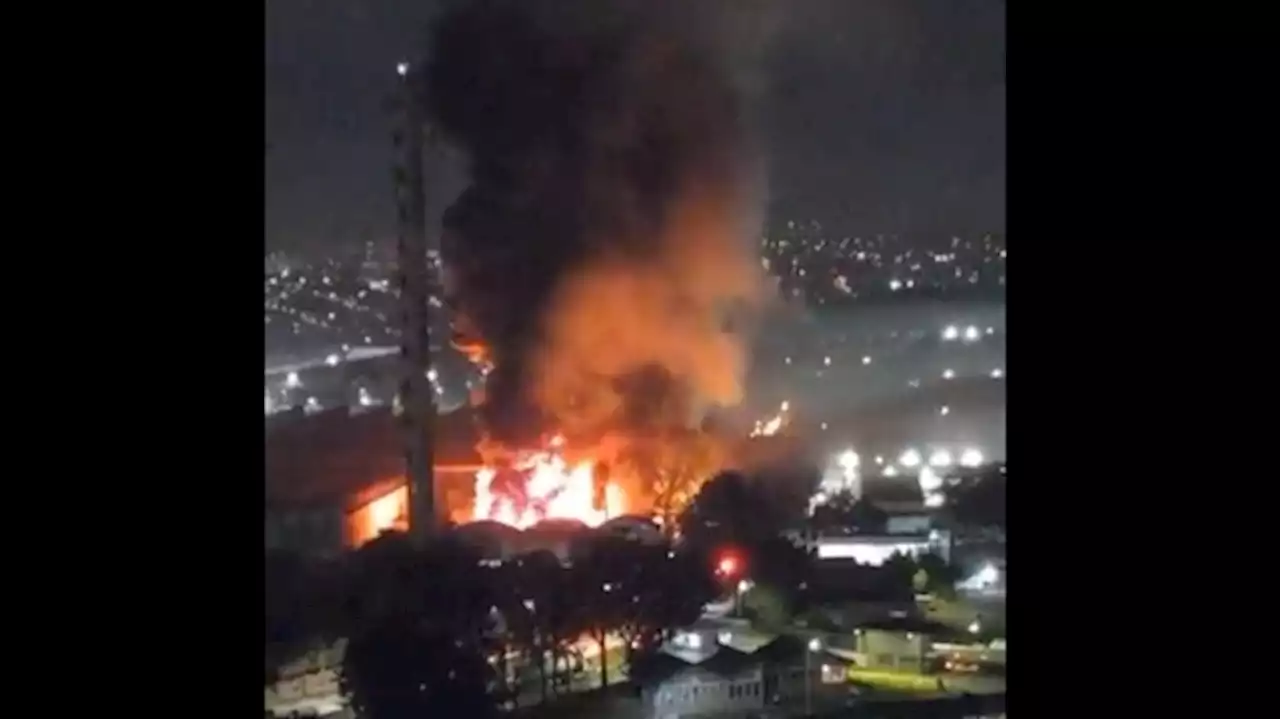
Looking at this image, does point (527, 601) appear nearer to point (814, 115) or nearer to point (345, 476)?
point (345, 476)

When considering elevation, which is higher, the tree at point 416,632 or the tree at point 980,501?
the tree at point 980,501

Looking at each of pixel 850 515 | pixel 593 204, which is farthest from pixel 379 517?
pixel 850 515

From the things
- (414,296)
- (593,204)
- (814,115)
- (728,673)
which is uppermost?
(814,115)

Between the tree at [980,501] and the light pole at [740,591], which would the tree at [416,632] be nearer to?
the light pole at [740,591]

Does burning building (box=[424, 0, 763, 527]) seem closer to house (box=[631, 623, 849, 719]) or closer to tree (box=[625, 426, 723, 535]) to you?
tree (box=[625, 426, 723, 535])

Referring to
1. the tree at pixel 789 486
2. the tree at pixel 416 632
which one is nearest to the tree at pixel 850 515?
the tree at pixel 789 486
